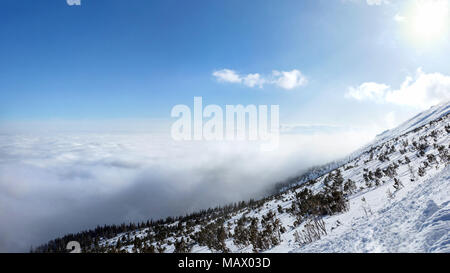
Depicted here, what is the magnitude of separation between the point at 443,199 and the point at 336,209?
216 inches

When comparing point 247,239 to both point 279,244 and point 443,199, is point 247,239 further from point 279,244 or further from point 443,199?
point 443,199

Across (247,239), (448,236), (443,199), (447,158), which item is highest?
(447,158)

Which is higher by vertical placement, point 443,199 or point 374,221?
point 443,199
